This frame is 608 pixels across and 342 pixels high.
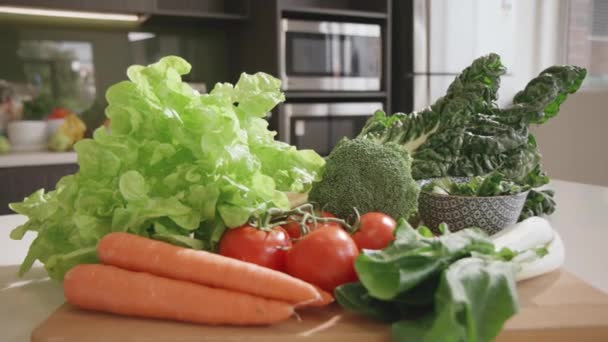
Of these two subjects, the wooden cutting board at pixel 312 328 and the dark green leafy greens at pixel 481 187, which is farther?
the dark green leafy greens at pixel 481 187

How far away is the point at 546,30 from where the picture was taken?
3.70 metres

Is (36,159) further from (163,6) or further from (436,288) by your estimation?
(436,288)

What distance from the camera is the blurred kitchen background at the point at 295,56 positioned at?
2834 mm

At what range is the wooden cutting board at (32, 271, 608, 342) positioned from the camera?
64 centimetres

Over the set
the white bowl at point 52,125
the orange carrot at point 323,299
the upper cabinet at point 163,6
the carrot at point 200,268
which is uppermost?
the upper cabinet at point 163,6

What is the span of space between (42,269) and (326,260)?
54cm

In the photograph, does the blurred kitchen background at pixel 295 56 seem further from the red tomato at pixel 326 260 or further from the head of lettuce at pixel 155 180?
the red tomato at pixel 326 260

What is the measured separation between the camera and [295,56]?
295 centimetres

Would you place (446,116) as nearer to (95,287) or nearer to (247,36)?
(95,287)

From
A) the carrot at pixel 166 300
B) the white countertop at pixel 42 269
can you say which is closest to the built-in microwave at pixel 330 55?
the white countertop at pixel 42 269

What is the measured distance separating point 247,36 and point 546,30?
2.06 meters

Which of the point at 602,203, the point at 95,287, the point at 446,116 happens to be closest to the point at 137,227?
the point at 95,287

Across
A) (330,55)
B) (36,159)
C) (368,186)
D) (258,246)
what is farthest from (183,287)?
(330,55)

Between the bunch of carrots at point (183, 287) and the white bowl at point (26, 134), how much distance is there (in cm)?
222
